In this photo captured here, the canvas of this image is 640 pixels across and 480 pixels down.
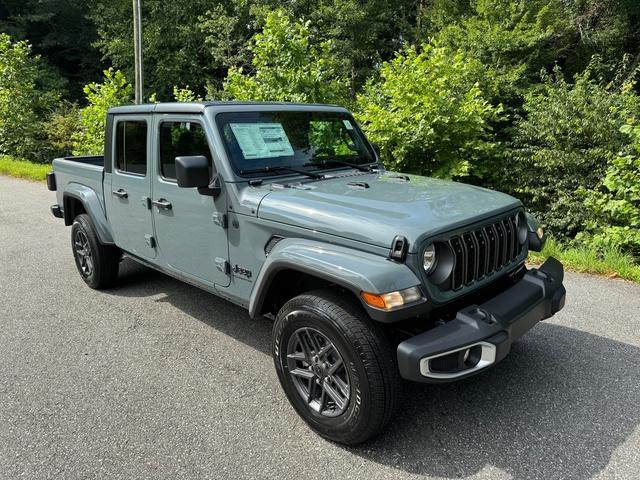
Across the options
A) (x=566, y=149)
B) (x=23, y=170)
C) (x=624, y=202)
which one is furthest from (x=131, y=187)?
(x=23, y=170)

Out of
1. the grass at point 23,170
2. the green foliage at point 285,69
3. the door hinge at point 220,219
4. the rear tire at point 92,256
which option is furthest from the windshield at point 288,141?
the grass at point 23,170

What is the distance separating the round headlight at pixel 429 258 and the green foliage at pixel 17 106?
19.3m

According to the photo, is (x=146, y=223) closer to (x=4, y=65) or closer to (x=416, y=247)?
(x=416, y=247)

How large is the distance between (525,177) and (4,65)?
18351mm

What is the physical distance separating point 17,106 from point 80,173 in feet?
52.2

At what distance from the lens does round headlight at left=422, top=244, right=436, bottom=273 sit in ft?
8.47

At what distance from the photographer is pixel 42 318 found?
444 centimetres

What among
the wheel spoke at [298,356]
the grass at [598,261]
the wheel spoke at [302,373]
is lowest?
the grass at [598,261]

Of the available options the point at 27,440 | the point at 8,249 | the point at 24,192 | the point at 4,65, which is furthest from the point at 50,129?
the point at 27,440

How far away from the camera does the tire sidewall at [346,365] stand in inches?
98.4

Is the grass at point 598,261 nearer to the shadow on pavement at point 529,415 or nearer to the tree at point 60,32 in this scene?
the shadow on pavement at point 529,415

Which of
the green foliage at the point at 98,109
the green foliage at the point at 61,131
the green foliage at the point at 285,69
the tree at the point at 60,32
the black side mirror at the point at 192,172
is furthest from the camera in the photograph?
the tree at the point at 60,32

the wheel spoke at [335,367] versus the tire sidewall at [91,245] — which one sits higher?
the wheel spoke at [335,367]

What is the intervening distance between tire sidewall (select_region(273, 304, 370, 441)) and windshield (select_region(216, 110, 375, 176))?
114 cm
